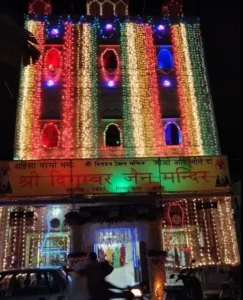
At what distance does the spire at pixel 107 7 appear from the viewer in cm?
1756

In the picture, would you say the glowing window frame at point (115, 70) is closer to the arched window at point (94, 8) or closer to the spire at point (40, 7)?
the arched window at point (94, 8)

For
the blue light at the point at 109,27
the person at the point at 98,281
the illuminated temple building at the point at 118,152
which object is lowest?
the person at the point at 98,281

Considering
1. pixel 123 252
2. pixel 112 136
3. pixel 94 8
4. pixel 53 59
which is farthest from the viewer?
pixel 94 8

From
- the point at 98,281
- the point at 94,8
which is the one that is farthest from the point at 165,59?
the point at 98,281

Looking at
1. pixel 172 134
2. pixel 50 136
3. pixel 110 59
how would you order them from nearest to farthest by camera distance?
pixel 50 136
pixel 172 134
pixel 110 59

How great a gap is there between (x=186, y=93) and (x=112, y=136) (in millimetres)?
3813

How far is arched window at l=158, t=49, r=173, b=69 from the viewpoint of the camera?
16.6m

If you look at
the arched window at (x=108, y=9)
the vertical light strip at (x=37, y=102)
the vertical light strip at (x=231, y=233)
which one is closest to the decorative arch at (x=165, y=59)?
the arched window at (x=108, y=9)

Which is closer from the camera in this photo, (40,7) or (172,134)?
(172,134)

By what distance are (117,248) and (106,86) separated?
6973 millimetres

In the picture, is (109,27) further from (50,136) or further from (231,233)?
(231,233)

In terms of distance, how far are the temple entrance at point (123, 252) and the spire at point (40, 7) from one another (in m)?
10.8

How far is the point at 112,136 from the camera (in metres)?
15.5

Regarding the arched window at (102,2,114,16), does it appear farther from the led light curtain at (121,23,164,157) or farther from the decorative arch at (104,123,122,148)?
the decorative arch at (104,123,122,148)
